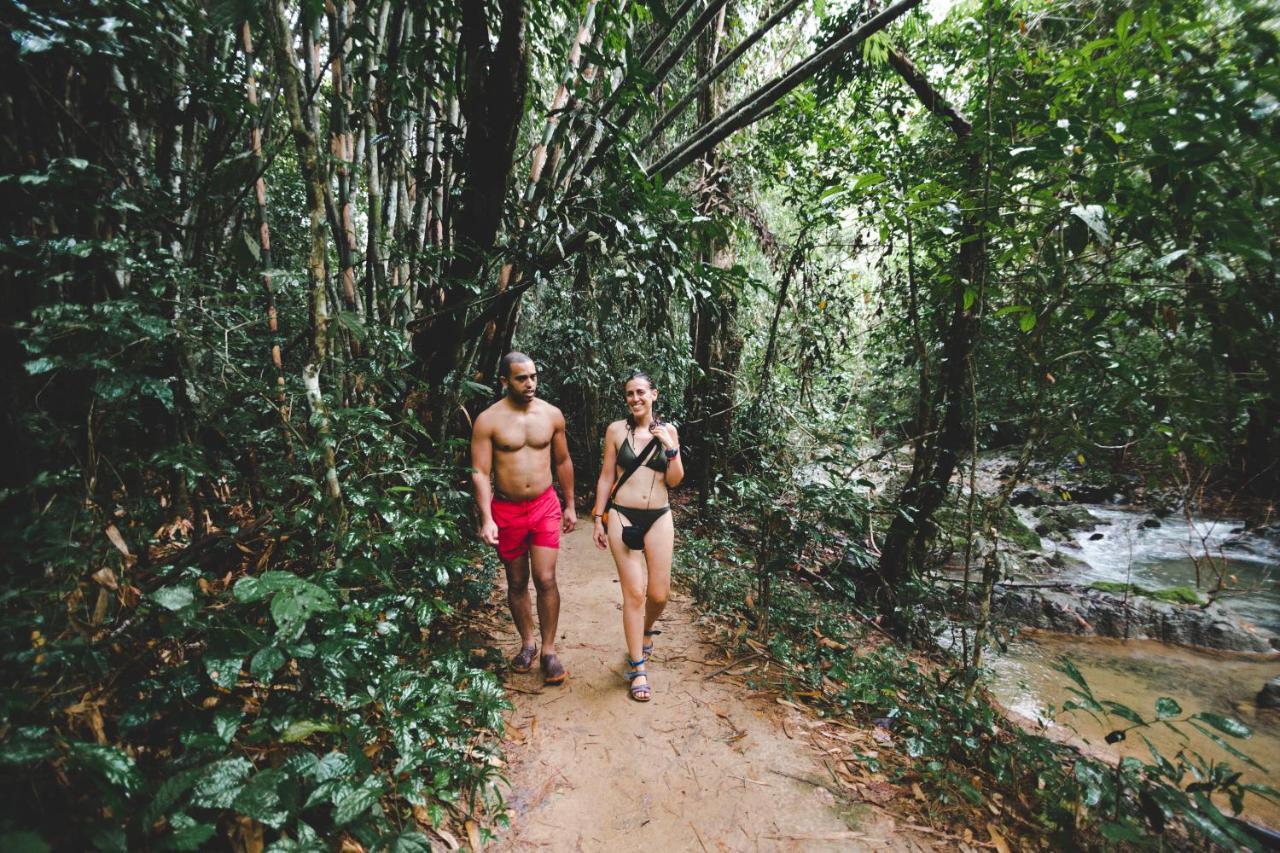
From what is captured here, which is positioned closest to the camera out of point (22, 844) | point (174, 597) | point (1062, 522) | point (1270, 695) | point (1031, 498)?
point (22, 844)

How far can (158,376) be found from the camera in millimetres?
2197

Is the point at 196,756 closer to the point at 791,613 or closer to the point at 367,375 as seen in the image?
the point at 367,375

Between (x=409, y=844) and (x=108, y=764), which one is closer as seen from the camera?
(x=108, y=764)

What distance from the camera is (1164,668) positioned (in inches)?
228

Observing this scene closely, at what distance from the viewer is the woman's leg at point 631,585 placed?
119 inches

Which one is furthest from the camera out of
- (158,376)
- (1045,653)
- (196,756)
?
(1045,653)

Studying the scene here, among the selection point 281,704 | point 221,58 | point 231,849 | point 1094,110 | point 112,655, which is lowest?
point 231,849

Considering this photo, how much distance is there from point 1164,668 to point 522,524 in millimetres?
7792

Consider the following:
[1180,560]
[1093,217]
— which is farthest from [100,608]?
[1180,560]

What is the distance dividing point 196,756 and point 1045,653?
798cm

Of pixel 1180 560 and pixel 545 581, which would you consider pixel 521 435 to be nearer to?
pixel 545 581

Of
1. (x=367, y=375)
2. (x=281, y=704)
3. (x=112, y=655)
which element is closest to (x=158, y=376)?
(x=367, y=375)

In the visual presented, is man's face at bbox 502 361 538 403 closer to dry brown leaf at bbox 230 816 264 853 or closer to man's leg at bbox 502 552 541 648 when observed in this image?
man's leg at bbox 502 552 541 648

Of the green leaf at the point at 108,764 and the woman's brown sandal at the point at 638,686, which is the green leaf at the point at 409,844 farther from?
the woman's brown sandal at the point at 638,686
